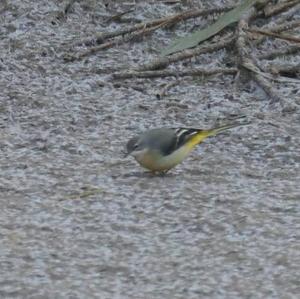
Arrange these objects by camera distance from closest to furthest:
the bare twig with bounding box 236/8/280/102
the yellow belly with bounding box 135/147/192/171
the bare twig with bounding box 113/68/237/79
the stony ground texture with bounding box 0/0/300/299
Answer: the stony ground texture with bounding box 0/0/300/299
the yellow belly with bounding box 135/147/192/171
the bare twig with bounding box 236/8/280/102
the bare twig with bounding box 113/68/237/79

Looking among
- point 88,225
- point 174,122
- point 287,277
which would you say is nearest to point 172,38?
point 174,122

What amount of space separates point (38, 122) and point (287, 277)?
8.42ft

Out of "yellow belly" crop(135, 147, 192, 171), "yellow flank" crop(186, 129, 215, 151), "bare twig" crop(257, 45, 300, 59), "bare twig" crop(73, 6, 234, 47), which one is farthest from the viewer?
"bare twig" crop(73, 6, 234, 47)

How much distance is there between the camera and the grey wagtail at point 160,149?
5.56 meters

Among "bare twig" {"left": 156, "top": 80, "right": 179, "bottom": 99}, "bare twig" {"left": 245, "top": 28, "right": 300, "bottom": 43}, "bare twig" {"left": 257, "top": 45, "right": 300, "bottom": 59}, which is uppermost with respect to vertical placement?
Result: "bare twig" {"left": 245, "top": 28, "right": 300, "bottom": 43}

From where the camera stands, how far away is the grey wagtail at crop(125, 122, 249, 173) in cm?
556

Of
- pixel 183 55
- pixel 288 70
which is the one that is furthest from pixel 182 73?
pixel 288 70

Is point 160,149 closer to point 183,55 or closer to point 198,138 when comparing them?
point 198,138

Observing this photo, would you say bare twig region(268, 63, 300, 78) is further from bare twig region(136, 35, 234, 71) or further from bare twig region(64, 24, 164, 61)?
bare twig region(64, 24, 164, 61)

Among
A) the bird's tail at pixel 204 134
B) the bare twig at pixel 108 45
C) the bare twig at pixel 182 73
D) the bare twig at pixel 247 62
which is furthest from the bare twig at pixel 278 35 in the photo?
the bird's tail at pixel 204 134

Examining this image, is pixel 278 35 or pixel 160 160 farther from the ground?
pixel 278 35

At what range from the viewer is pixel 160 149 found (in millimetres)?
5582

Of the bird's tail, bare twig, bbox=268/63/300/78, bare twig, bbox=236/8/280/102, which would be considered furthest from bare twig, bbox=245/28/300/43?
the bird's tail

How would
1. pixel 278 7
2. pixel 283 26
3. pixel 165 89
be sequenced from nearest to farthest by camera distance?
pixel 165 89 < pixel 283 26 < pixel 278 7
